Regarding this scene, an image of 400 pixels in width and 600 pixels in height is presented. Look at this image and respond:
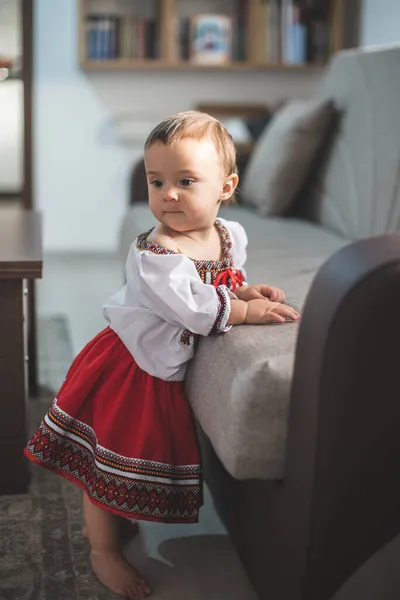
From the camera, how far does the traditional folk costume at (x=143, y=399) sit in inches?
50.8

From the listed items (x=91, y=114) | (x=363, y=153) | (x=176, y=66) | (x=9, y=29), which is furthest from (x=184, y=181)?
(x=91, y=114)

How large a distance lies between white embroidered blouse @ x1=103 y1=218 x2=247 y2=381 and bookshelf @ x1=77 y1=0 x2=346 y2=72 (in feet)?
9.95

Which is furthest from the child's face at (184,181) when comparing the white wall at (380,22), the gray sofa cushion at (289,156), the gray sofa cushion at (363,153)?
the white wall at (380,22)

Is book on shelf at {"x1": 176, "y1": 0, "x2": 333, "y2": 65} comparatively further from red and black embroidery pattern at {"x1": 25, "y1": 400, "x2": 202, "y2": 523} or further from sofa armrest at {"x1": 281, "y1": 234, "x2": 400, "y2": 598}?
sofa armrest at {"x1": 281, "y1": 234, "x2": 400, "y2": 598}

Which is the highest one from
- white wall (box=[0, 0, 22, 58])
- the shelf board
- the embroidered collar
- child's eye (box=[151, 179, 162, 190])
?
white wall (box=[0, 0, 22, 58])

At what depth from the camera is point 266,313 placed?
1311 millimetres

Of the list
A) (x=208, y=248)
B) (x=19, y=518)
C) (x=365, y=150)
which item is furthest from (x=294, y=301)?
(x=365, y=150)

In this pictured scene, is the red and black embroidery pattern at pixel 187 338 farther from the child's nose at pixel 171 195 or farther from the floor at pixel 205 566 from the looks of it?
the floor at pixel 205 566

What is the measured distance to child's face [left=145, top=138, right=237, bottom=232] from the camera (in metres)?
1.32

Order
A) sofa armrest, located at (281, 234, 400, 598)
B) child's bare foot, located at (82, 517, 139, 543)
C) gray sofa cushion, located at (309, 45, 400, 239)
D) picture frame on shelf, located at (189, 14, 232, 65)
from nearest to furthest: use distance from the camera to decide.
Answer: sofa armrest, located at (281, 234, 400, 598) → child's bare foot, located at (82, 517, 139, 543) → gray sofa cushion, located at (309, 45, 400, 239) → picture frame on shelf, located at (189, 14, 232, 65)

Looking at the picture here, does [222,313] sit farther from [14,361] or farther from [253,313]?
[14,361]

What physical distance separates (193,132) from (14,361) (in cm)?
57

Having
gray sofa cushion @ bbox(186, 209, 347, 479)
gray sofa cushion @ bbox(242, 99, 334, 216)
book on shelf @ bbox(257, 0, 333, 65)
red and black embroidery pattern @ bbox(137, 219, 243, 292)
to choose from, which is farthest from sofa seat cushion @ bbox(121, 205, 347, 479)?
book on shelf @ bbox(257, 0, 333, 65)

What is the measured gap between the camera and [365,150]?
2.31 m
